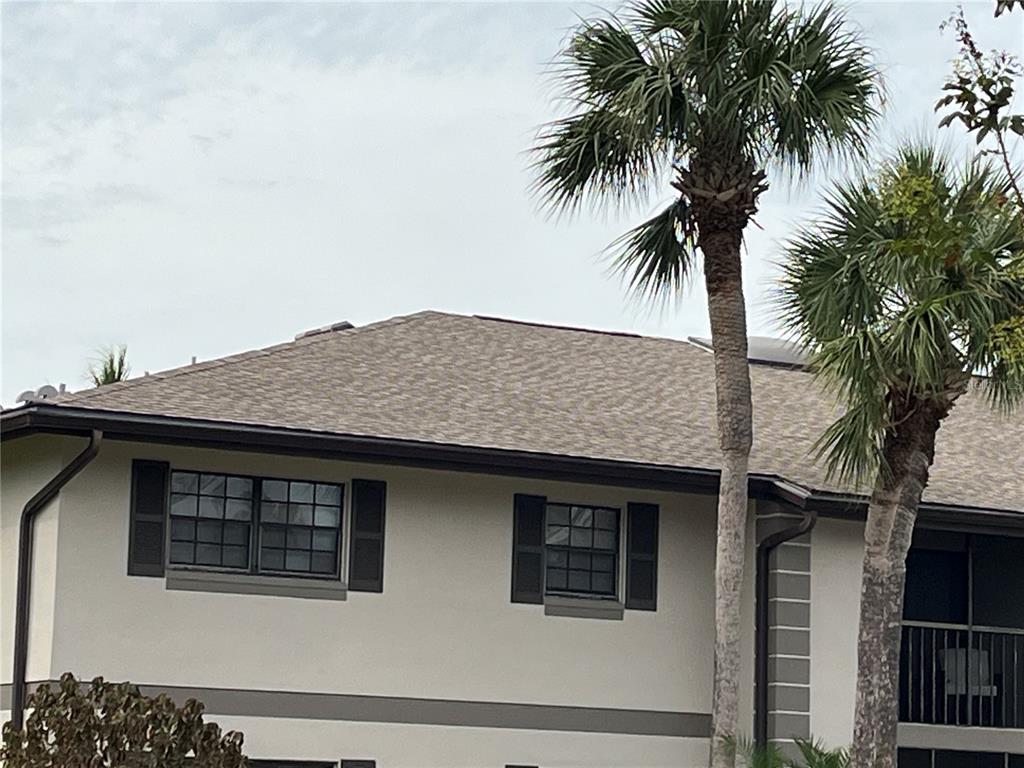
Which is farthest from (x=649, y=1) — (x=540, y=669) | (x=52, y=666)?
(x=52, y=666)

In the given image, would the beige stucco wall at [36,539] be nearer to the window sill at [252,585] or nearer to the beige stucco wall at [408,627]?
the beige stucco wall at [408,627]

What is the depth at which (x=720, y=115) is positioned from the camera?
53.5 ft

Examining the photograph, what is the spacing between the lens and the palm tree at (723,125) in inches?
643

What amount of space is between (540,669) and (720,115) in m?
5.78

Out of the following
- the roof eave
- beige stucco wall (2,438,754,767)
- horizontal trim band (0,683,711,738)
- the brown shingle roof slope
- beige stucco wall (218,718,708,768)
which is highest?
the brown shingle roof slope

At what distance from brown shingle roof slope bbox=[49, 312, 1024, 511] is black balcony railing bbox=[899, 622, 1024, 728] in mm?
A: 1785

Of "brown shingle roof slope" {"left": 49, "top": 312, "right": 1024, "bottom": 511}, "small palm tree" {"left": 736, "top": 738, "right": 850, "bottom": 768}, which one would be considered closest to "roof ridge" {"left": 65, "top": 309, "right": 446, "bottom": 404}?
"brown shingle roof slope" {"left": 49, "top": 312, "right": 1024, "bottom": 511}

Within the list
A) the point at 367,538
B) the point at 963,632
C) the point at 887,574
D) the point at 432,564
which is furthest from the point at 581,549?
the point at 963,632

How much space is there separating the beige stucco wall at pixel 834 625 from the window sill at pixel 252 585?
16.7 feet

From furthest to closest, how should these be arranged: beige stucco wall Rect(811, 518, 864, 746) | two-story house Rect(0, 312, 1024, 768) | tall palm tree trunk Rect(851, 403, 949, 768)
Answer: beige stucco wall Rect(811, 518, 864, 746)
tall palm tree trunk Rect(851, 403, 949, 768)
two-story house Rect(0, 312, 1024, 768)

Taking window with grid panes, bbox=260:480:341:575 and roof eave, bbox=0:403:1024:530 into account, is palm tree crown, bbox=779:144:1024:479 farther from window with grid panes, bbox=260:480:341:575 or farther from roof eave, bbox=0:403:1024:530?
window with grid panes, bbox=260:480:341:575

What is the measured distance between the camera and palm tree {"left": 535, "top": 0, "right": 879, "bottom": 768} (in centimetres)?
1634

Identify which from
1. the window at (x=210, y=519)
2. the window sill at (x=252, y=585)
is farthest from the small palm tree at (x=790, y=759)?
the window at (x=210, y=519)

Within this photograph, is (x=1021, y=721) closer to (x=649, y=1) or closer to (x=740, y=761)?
→ (x=740, y=761)
